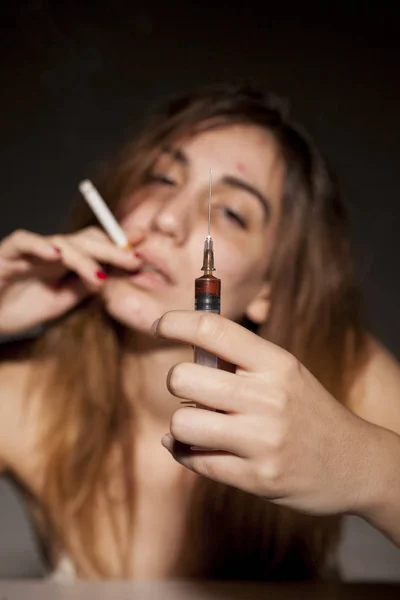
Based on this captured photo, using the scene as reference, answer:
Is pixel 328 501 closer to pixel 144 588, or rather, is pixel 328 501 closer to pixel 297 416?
pixel 297 416

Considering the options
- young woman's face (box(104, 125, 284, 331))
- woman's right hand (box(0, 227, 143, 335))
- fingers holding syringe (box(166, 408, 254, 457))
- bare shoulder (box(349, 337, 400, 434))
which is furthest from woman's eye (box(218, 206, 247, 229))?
fingers holding syringe (box(166, 408, 254, 457))

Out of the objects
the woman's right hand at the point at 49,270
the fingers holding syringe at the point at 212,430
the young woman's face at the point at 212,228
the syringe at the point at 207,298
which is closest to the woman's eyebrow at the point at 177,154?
the young woman's face at the point at 212,228

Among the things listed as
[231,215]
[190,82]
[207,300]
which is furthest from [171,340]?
[190,82]

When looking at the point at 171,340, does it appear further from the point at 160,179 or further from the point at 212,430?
the point at 160,179

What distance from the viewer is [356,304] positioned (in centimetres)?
101

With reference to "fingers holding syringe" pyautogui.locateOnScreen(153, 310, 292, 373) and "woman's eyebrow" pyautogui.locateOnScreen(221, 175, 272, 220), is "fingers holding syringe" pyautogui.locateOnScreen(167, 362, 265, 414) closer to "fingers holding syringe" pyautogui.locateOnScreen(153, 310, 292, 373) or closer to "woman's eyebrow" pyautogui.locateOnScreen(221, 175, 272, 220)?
"fingers holding syringe" pyautogui.locateOnScreen(153, 310, 292, 373)

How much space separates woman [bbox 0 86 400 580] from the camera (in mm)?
817

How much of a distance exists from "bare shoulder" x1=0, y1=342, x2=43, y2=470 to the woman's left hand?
576 millimetres

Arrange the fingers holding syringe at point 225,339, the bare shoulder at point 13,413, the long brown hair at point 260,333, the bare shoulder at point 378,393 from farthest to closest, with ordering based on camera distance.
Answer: the bare shoulder at point 13,413 → the long brown hair at point 260,333 → the bare shoulder at point 378,393 → the fingers holding syringe at point 225,339

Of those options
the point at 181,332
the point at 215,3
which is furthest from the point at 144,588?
the point at 215,3

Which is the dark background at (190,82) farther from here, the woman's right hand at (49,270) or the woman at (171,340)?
the woman's right hand at (49,270)

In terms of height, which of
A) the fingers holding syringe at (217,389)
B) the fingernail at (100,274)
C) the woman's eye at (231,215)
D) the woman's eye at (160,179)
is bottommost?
the fingers holding syringe at (217,389)

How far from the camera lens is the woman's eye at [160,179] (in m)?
0.86

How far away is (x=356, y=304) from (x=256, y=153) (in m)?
0.32
